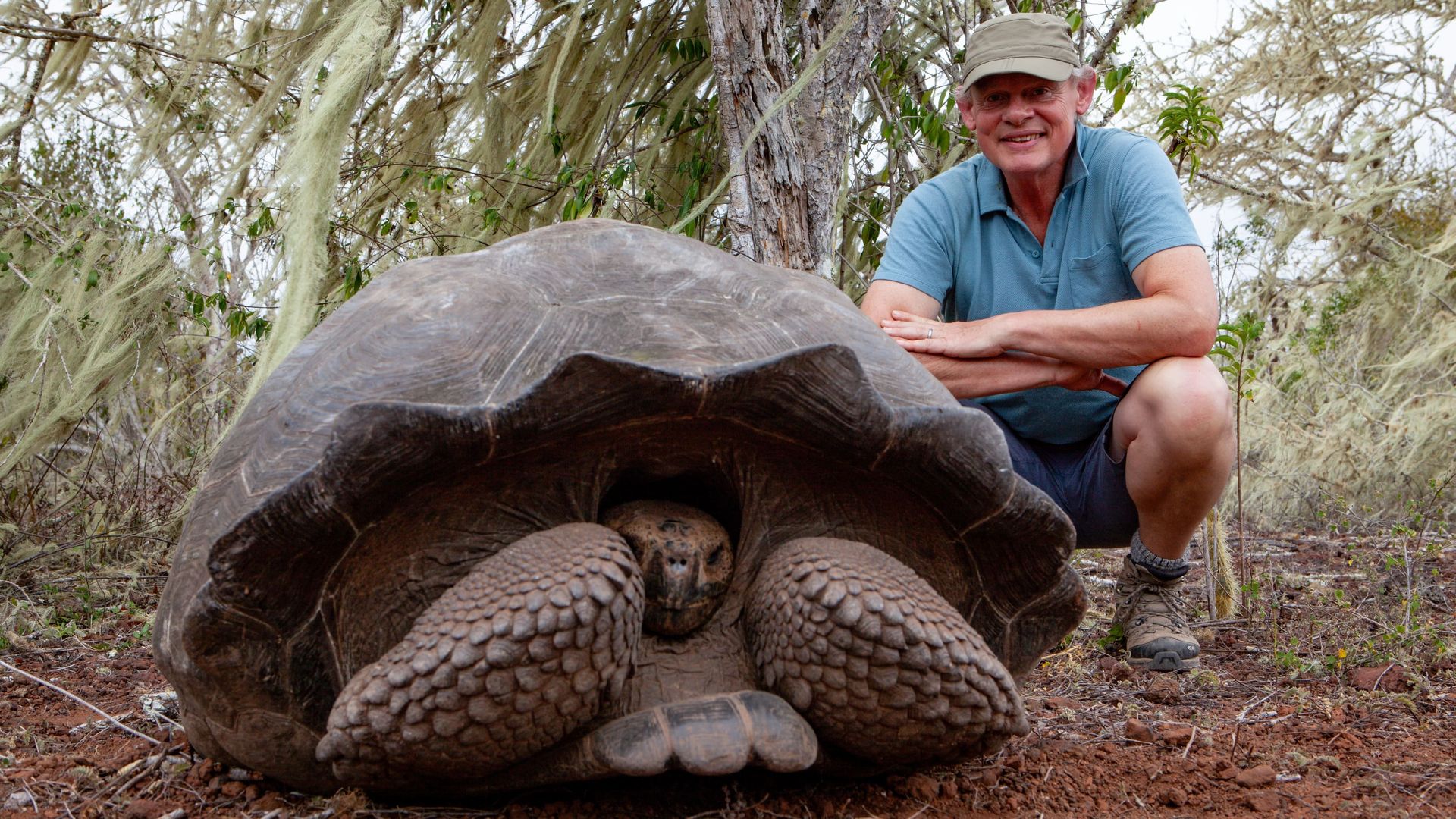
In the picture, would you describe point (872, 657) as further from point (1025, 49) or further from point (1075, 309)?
point (1025, 49)

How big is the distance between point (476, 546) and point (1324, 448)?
18.7 feet

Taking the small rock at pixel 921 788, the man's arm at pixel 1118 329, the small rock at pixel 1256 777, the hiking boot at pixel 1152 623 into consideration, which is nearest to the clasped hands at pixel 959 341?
the man's arm at pixel 1118 329

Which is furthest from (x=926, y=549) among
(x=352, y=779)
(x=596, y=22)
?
(x=596, y=22)

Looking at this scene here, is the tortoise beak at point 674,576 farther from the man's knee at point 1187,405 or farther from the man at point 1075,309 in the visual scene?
the man's knee at point 1187,405

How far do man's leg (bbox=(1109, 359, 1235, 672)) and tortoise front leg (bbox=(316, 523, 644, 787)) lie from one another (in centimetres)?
173

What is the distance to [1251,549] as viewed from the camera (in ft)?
16.0

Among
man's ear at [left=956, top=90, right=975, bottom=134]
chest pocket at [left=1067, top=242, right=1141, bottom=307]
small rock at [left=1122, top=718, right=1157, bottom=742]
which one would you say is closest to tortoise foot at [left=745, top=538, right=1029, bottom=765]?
small rock at [left=1122, top=718, right=1157, bottom=742]

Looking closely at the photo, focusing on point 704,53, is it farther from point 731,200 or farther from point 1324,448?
point 1324,448

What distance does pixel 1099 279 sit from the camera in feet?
9.80

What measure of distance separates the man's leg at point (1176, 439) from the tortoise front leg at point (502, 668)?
1.72 m

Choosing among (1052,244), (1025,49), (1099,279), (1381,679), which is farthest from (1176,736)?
(1025,49)

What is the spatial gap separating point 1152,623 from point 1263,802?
120cm

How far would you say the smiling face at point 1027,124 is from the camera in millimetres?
3004

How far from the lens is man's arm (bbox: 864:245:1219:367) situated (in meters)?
2.72
